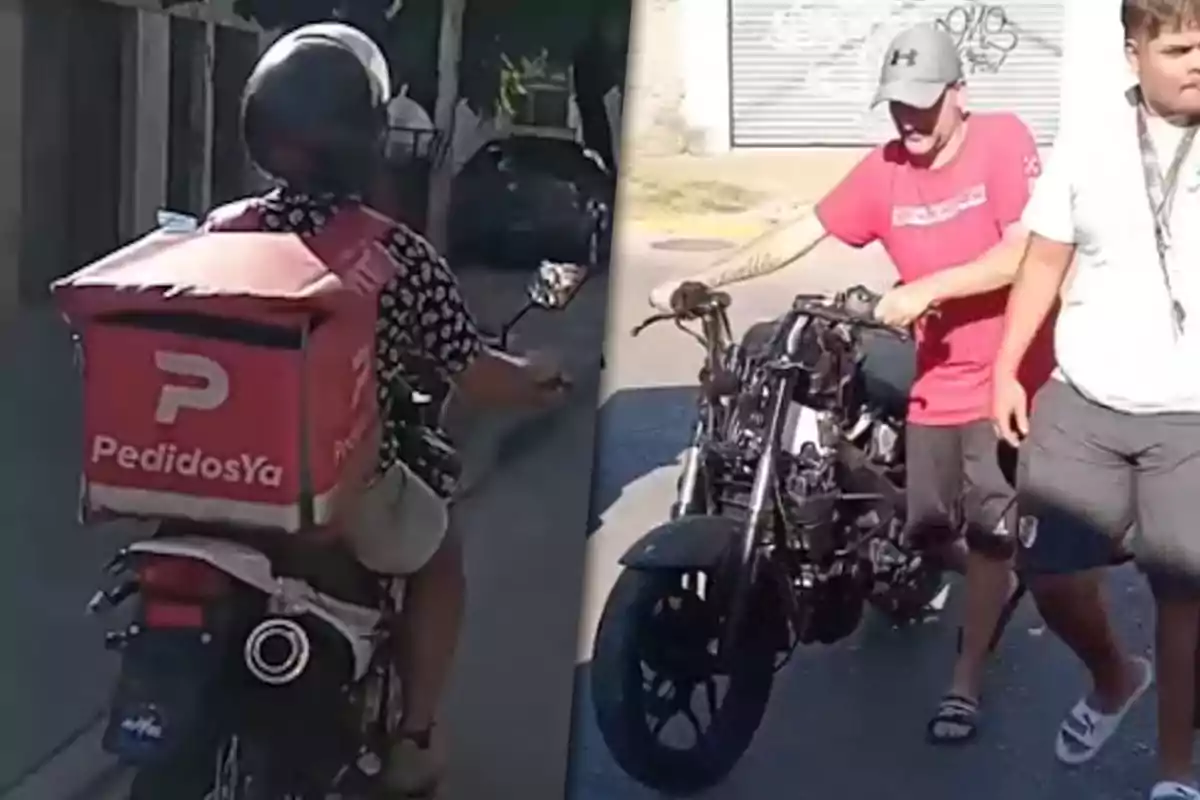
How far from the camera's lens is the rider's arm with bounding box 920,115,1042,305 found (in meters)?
1.95

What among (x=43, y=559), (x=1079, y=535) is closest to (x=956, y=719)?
(x=1079, y=535)

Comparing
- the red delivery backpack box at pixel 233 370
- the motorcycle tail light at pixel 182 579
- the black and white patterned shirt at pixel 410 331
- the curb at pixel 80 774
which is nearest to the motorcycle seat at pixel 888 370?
the black and white patterned shirt at pixel 410 331

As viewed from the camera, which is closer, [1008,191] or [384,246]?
[1008,191]

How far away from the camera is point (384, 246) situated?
2.06 m

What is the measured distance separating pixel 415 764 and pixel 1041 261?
39.1 inches

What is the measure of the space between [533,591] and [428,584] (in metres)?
0.13

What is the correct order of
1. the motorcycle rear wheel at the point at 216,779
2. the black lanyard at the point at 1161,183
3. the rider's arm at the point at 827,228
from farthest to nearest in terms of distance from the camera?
the motorcycle rear wheel at the point at 216,779, the rider's arm at the point at 827,228, the black lanyard at the point at 1161,183

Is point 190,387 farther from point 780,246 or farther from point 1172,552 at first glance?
point 1172,552

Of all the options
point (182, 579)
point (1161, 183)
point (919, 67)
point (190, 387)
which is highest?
point (919, 67)

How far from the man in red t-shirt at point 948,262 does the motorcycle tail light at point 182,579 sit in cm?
72

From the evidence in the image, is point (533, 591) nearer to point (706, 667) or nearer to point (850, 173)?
point (706, 667)

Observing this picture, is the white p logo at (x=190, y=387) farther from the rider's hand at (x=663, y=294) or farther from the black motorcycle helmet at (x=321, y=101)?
the rider's hand at (x=663, y=294)

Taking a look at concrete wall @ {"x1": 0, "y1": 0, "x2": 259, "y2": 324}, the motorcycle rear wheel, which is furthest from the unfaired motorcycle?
concrete wall @ {"x1": 0, "y1": 0, "x2": 259, "y2": 324}

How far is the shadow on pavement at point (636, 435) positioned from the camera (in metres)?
2.03
